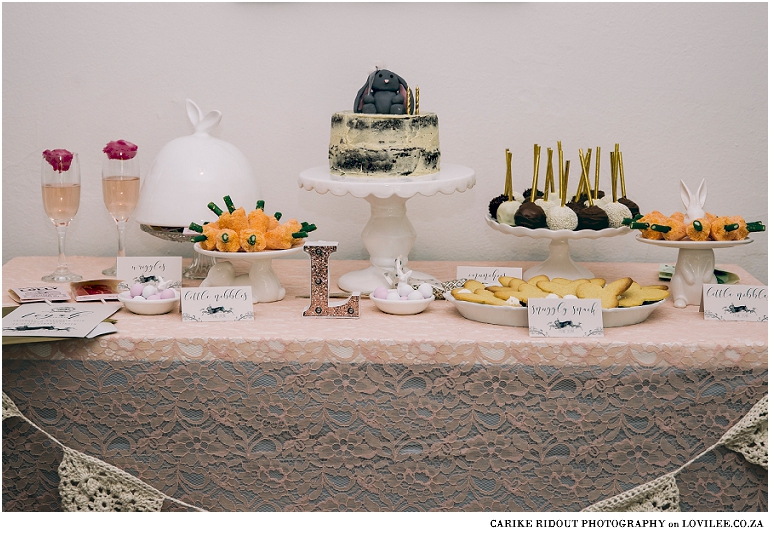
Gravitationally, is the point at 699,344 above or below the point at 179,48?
below

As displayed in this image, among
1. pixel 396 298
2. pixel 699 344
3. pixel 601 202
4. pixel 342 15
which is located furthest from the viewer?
pixel 342 15

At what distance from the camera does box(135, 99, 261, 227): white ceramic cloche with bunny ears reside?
4.99 ft

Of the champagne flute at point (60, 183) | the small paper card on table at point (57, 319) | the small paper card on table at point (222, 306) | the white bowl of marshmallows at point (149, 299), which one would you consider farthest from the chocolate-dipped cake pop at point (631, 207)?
the champagne flute at point (60, 183)

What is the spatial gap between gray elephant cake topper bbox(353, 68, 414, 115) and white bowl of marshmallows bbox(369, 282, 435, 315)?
32cm

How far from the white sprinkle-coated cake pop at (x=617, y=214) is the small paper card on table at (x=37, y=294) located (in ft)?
3.29

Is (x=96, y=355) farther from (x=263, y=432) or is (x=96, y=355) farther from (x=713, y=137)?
(x=713, y=137)

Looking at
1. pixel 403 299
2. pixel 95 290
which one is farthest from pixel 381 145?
pixel 95 290

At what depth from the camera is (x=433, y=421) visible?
1.22 m

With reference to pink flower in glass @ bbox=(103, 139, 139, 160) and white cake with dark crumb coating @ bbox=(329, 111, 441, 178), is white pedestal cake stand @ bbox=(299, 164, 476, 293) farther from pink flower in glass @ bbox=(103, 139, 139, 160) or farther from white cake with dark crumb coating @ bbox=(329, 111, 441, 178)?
pink flower in glass @ bbox=(103, 139, 139, 160)

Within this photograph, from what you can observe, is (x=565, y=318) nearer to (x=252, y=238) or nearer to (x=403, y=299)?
(x=403, y=299)

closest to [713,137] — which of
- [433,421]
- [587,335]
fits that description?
[587,335]

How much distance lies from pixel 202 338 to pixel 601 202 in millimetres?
791

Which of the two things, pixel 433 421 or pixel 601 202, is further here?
pixel 601 202

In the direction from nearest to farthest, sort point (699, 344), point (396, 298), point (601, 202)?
point (699, 344)
point (396, 298)
point (601, 202)
